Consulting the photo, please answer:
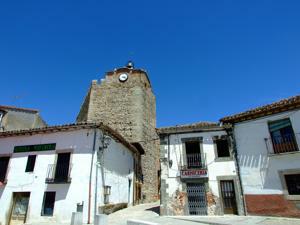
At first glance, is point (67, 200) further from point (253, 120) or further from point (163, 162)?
point (253, 120)

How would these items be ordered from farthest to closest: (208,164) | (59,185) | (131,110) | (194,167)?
(131,110), (194,167), (208,164), (59,185)

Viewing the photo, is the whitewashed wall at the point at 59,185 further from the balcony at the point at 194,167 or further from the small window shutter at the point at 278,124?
the small window shutter at the point at 278,124

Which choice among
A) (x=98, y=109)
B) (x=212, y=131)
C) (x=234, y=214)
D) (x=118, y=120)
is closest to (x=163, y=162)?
(x=212, y=131)

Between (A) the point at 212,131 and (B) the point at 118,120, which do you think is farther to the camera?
(B) the point at 118,120

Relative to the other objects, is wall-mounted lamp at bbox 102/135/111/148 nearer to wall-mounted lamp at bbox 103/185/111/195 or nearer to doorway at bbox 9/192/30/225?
wall-mounted lamp at bbox 103/185/111/195

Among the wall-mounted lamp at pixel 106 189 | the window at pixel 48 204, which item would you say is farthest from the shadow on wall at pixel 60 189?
the wall-mounted lamp at pixel 106 189

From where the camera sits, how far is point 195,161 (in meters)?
13.8

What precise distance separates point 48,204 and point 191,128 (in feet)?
30.4

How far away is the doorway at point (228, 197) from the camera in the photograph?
41.3 ft

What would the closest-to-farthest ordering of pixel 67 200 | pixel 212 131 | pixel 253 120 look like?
pixel 67 200
pixel 253 120
pixel 212 131

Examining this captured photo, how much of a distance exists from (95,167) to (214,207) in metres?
6.95

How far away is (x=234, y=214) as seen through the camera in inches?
489

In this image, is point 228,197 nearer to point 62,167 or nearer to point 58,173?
point 62,167

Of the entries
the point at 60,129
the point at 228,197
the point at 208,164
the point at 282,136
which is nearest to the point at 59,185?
the point at 60,129
